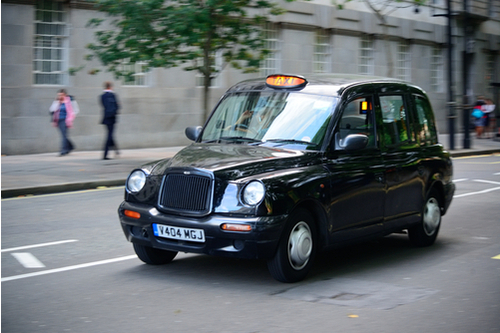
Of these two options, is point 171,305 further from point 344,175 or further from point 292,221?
point 344,175

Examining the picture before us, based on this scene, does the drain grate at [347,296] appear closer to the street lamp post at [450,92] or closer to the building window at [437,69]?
the street lamp post at [450,92]

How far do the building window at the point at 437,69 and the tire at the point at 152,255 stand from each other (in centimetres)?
3299

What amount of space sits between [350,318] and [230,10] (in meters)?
12.4

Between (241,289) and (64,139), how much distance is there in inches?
586

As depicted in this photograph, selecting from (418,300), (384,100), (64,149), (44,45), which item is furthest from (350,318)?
(44,45)

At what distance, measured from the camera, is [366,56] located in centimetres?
3341

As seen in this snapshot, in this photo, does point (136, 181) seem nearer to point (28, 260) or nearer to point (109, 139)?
point (28, 260)

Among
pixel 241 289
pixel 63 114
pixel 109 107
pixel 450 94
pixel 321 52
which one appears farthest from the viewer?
pixel 321 52

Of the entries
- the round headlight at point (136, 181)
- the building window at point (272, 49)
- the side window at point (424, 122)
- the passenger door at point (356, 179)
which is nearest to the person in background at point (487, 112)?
the building window at point (272, 49)

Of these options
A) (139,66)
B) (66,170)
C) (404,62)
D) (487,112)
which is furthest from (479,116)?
(66,170)

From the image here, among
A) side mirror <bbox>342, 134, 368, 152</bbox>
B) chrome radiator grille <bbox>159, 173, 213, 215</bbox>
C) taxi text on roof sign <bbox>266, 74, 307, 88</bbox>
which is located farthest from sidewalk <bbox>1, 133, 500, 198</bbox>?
side mirror <bbox>342, 134, 368, 152</bbox>

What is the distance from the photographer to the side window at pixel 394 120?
741 cm

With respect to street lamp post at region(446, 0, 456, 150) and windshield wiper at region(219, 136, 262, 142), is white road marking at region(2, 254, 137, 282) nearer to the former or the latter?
windshield wiper at region(219, 136, 262, 142)

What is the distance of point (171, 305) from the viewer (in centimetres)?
552
